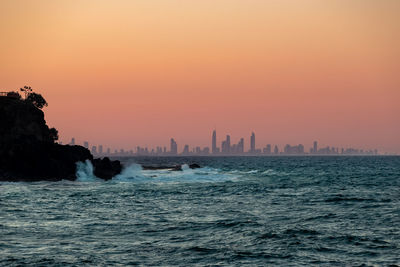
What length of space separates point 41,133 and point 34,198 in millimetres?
37179

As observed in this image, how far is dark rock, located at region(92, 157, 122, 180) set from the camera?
75.1m

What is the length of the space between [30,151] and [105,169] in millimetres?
15164

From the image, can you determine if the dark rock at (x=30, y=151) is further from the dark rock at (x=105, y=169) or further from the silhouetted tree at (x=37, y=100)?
the silhouetted tree at (x=37, y=100)

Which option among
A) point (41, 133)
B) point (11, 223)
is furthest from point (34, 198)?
point (41, 133)

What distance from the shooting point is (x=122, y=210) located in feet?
112

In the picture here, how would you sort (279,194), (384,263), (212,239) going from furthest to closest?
(279,194)
(212,239)
(384,263)

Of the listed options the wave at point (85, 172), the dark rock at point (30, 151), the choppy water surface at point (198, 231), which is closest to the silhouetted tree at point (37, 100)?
the dark rock at point (30, 151)

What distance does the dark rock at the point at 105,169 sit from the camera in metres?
75.1

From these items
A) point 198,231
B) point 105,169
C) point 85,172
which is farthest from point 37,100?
point 198,231

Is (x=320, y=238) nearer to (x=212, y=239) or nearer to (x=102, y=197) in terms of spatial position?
(x=212, y=239)

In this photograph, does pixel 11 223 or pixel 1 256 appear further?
pixel 11 223

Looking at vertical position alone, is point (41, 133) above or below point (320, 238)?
above

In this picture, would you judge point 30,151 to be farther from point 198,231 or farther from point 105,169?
point 198,231

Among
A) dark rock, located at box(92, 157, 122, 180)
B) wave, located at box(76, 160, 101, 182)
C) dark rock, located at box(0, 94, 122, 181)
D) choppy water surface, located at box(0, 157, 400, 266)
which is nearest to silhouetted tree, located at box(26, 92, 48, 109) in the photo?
dark rock, located at box(0, 94, 122, 181)
